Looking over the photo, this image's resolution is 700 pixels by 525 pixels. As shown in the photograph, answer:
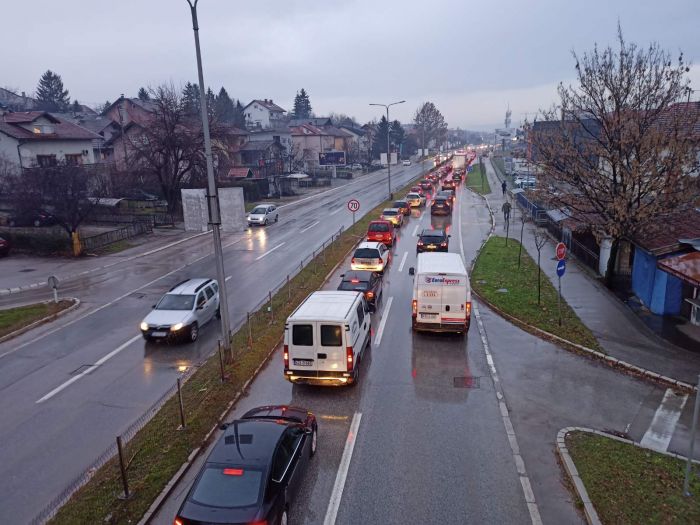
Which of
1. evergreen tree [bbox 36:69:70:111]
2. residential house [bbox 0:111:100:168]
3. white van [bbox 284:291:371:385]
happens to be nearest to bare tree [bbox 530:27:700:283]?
white van [bbox 284:291:371:385]

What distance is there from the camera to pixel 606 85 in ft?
66.0

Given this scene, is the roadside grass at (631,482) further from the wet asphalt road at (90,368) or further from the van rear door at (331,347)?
the wet asphalt road at (90,368)

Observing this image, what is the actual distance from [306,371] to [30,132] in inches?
2039

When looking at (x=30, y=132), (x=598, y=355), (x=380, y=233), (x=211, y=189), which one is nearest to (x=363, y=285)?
(x=211, y=189)

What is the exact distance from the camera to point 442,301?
16.4 metres

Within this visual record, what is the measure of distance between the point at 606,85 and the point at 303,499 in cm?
1911

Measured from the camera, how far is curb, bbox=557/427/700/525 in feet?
27.5

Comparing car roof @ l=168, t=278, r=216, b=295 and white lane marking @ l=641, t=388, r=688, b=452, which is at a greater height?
car roof @ l=168, t=278, r=216, b=295

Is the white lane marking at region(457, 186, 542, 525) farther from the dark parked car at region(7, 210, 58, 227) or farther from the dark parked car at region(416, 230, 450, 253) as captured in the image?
the dark parked car at region(7, 210, 58, 227)

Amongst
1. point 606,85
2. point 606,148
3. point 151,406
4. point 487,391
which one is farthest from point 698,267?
point 151,406

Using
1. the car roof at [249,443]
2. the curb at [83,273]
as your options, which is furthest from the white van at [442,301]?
the curb at [83,273]

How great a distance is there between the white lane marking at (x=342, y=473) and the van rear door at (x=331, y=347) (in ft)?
4.40

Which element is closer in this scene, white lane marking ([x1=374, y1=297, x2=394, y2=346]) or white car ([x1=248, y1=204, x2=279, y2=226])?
Answer: white lane marking ([x1=374, y1=297, x2=394, y2=346])

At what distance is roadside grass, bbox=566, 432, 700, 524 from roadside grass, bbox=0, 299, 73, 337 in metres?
19.1
